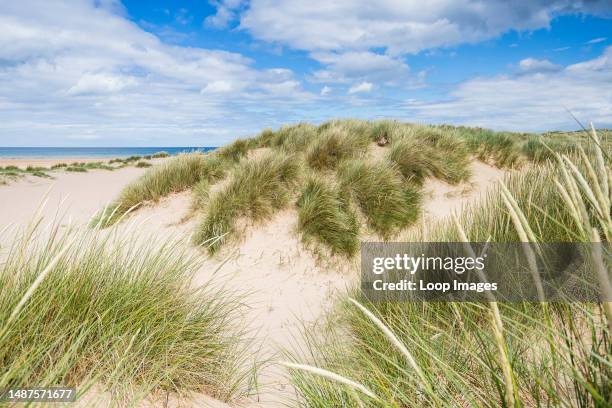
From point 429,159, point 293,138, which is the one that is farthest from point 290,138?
point 429,159

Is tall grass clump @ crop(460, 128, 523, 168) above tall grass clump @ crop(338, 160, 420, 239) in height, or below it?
above

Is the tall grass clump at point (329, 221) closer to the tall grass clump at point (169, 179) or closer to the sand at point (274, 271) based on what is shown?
the sand at point (274, 271)

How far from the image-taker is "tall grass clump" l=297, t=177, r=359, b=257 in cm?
538

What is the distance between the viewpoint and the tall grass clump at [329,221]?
17.6 feet

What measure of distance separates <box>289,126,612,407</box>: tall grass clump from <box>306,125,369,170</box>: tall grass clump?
337cm

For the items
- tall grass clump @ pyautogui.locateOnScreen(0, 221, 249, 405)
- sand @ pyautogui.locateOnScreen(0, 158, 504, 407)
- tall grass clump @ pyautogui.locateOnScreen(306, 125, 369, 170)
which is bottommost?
sand @ pyautogui.locateOnScreen(0, 158, 504, 407)

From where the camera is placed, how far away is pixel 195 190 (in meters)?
6.58

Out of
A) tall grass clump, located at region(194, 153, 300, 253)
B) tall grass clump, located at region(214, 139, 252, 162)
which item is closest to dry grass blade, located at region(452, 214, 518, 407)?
tall grass clump, located at region(194, 153, 300, 253)

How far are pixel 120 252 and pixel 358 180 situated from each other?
4.30 metres

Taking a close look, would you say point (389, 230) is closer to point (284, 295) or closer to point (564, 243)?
point (284, 295)

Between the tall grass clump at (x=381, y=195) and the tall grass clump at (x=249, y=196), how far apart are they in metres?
1.03

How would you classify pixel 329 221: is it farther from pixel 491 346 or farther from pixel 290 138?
pixel 290 138

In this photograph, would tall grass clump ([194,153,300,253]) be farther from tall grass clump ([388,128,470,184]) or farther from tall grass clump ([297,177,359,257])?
tall grass clump ([388,128,470,184])

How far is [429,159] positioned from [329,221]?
311 cm
